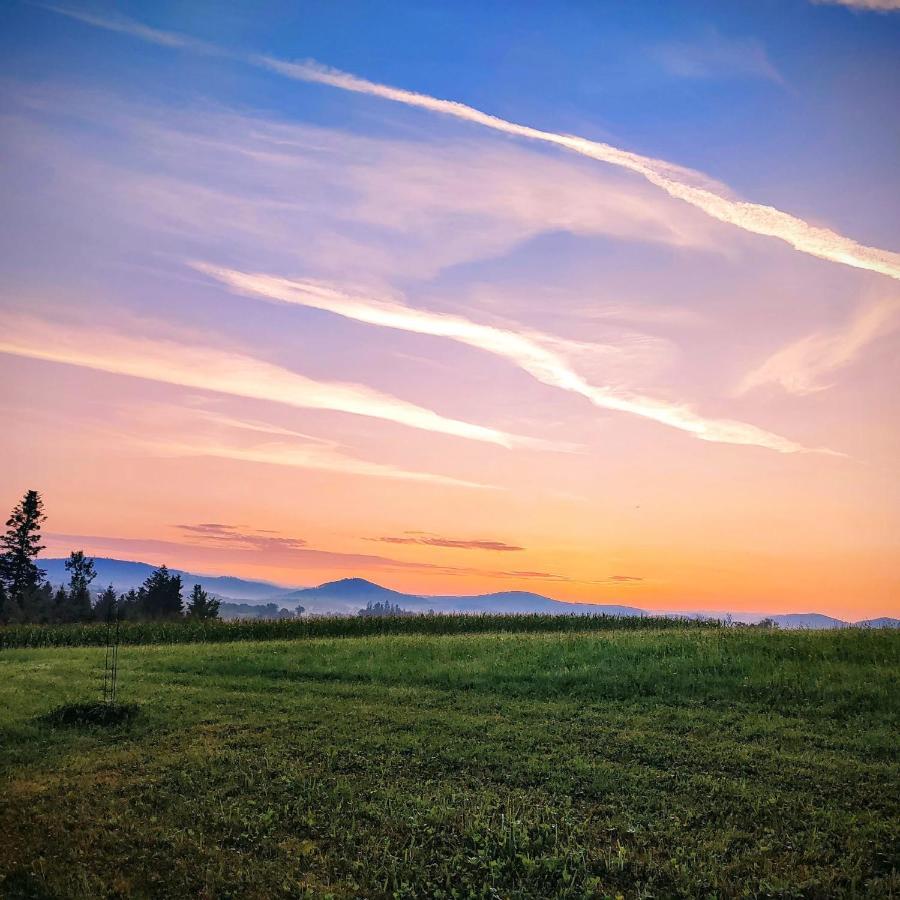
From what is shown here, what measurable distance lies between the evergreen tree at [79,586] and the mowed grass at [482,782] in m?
51.1

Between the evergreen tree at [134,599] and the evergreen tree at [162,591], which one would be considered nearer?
the evergreen tree at [134,599]

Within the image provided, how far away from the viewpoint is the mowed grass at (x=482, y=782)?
10336mm

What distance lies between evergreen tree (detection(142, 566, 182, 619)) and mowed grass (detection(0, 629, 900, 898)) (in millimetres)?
54973

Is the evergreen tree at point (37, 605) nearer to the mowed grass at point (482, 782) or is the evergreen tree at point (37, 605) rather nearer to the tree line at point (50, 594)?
the tree line at point (50, 594)

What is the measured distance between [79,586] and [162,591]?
8.57 meters

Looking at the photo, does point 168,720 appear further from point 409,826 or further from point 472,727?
point 409,826

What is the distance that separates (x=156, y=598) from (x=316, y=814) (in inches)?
2902

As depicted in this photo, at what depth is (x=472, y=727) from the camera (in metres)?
18.3

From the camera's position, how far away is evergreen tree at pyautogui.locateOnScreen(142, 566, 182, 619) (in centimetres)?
7794

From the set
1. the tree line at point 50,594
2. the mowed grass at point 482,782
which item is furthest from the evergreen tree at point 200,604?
the mowed grass at point 482,782

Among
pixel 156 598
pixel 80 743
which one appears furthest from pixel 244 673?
pixel 156 598

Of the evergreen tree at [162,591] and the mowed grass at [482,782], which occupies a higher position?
the mowed grass at [482,782]

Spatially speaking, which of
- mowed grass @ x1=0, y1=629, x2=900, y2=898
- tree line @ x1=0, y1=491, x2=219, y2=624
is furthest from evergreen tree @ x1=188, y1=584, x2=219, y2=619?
mowed grass @ x1=0, y1=629, x2=900, y2=898

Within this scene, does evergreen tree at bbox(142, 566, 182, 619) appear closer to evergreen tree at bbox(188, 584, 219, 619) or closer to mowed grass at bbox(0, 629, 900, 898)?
evergreen tree at bbox(188, 584, 219, 619)
